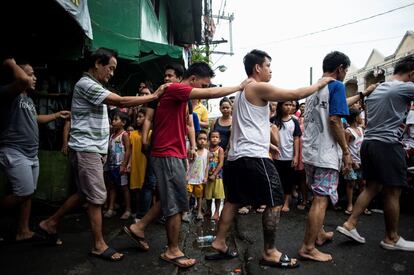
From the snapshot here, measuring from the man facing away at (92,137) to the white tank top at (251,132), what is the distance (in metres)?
1.30

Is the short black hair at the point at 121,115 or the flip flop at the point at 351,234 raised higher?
the short black hair at the point at 121,115

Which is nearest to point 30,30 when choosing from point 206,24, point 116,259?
point 116,259

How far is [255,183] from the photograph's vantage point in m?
2.73

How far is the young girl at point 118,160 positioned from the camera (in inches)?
180

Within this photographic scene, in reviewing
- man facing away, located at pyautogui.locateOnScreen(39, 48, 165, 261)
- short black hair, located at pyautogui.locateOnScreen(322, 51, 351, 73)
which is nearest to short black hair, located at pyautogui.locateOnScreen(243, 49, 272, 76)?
short black hair, located at pyautogui.locateOnScreen(322, 51, 351, 73)

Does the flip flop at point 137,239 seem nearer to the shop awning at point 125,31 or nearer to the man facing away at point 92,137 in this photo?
the man facing away at point 92,137

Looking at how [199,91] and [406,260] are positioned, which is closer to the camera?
[199,91]

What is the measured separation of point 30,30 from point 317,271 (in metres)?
5.27

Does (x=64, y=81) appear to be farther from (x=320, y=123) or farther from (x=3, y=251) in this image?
(x=320, y=123)

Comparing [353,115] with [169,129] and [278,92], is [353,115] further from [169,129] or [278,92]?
[169,129]

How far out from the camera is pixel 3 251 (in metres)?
3.13

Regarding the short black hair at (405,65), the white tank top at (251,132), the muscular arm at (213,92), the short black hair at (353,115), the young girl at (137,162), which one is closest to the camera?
the muscular arm at (213,92)

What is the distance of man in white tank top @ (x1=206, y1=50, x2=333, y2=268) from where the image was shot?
2.71m

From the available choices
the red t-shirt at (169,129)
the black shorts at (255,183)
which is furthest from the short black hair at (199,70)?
the black shorts at (255,183)
